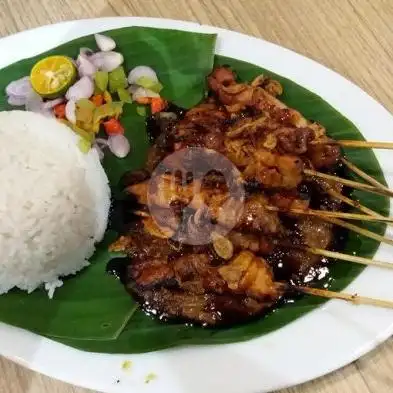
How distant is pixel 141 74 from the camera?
13.0ft

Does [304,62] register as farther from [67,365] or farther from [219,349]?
[67,365]

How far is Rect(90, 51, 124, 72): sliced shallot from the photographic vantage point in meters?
3.96

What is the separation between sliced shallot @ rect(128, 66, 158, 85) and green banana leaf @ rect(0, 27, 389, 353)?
0.05 m

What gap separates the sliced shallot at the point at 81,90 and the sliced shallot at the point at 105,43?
259 millimetres

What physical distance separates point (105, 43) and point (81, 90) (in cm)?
39

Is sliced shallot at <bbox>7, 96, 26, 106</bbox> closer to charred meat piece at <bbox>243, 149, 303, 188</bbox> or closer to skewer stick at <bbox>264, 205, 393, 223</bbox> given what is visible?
charred meat piece at <bbox>243, 149, 303, 188</bbox>

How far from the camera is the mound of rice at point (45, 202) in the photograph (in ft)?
11.1

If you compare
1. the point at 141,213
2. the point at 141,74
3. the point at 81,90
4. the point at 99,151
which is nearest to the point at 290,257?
the point at 141,213

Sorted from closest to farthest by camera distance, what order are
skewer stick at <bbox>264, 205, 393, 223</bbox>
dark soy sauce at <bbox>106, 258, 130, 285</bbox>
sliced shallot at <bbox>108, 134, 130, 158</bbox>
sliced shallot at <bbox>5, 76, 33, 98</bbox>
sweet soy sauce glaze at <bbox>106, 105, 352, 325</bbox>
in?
1. skewer stick at <bbox>264, 205, 393, 223</bbox>
2. sweet soy sauce glaze at <bbox>106, 105, 352, 325</bbox>
3. dark soy sauce at <bbox>106, 258, 130, 285</bbox>
4. sliced shallot at <bbox>108, 134, 130, 158</bbox>
5. sliced shallot at <bbox>5, 76, 33, 98</bbox>

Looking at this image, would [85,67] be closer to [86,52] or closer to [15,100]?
[86,52]

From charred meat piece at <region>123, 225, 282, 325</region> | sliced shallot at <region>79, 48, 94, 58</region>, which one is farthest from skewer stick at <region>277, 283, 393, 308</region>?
sliced shallot at <region>79, 48, 94, 58</region>

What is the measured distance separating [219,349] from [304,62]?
201 cm

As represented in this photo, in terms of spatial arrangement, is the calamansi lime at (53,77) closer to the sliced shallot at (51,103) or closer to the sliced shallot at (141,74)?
the sliced shallot at (51,103)

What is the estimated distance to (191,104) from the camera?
12.8 feet
